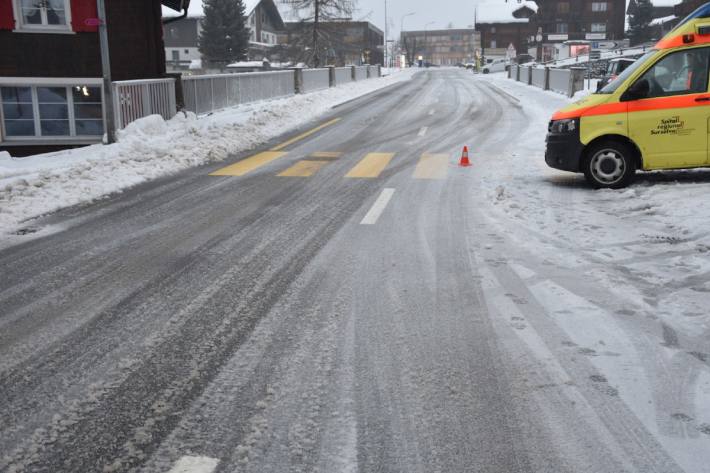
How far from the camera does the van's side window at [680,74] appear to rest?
9.55 meters

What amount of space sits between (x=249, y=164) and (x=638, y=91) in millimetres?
7438

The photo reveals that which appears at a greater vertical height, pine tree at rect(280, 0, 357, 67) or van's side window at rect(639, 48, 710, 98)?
pine tree at rect(280, 0, 357, 67)

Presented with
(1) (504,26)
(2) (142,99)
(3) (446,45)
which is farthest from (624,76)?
(3) (446,45)

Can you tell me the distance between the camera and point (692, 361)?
4145 millimetres

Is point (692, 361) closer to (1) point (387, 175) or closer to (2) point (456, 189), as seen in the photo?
(2) point (456, 189)

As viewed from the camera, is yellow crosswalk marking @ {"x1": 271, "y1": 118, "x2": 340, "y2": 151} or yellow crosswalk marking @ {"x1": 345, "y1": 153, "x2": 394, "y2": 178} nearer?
yellow crosswalk marking @ {"x1": 345, "y1": 153, "x2": 394, "y2": 178}

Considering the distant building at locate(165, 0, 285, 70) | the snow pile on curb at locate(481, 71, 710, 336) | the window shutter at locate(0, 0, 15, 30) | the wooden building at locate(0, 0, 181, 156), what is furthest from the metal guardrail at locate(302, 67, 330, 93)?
the distant building at locate(165, 0, 285, 70)

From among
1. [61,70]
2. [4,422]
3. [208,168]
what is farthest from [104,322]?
[61,70]

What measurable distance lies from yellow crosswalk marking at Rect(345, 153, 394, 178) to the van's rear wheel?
3.70m

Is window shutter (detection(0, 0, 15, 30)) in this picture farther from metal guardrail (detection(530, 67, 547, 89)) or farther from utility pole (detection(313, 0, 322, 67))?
utility pole (detection(313, 0, 322, 67))

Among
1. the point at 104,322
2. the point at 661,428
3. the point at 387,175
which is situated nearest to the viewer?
the point at 661,428

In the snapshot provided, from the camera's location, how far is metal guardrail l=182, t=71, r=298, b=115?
21.5 metres

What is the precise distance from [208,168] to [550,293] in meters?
9.03

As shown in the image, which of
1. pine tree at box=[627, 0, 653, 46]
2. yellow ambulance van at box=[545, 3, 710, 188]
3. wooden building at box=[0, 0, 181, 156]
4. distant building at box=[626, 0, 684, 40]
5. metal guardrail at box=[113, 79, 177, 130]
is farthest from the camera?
distant building at box=[626, 0, 684, 40]
